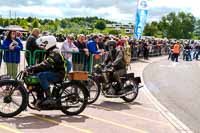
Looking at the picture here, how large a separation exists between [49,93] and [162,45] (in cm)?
3565

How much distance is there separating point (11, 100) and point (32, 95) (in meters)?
0.48

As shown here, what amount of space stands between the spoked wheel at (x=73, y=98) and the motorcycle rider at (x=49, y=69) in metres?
0.28

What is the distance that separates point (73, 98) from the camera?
29.8ft

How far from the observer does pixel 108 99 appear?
11805mm

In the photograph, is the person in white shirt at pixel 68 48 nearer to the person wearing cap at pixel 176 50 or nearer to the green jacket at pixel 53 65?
the green jacket at pixel 53 65

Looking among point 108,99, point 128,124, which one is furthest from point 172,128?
point 108,99

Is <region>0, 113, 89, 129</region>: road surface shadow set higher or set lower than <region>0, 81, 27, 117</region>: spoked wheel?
lower

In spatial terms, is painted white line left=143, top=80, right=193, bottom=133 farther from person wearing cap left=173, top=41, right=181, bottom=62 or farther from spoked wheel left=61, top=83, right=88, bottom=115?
person wearing cap left=173, top=41, right=181, bottom=62

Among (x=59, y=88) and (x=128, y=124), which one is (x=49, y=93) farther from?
(x=128, y=124)

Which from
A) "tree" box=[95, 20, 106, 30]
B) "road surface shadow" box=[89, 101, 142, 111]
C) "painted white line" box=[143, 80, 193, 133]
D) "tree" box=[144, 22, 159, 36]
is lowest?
"painted white line" box=[143, 80, 193, 133]

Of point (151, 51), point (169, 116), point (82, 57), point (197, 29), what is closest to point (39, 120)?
point (169, 116)

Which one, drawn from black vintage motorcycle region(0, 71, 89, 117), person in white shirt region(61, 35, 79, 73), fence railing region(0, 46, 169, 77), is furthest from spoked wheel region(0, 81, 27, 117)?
person in white shirt region(61, 35, 79, 73)

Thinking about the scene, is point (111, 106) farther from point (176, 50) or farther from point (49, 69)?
point (176, 50)

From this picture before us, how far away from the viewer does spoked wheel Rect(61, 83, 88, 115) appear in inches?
354
